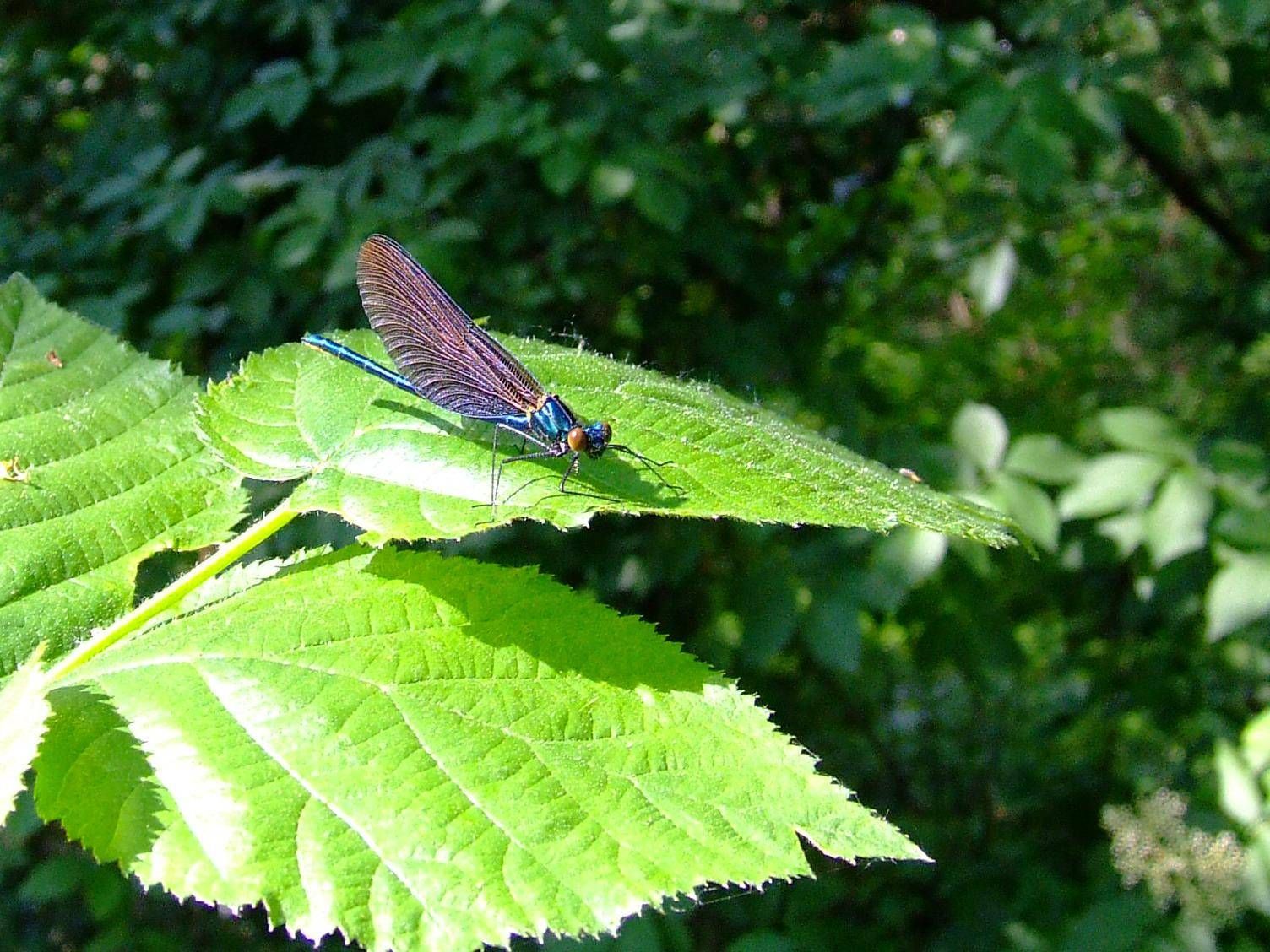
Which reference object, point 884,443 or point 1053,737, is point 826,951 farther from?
point 1053,737

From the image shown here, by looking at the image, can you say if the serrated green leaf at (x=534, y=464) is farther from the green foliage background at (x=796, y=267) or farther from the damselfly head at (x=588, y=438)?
the green foliage background at (x=796, y=267)

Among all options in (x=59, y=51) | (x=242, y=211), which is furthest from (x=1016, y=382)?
(x=59, y=51)

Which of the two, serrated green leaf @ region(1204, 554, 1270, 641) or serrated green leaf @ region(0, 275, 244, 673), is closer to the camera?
serrated green leaf @ region(0, 275, 244, 673)

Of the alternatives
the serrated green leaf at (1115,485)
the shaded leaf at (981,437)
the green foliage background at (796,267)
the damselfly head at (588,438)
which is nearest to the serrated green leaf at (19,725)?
the damselfly head at (588,438)

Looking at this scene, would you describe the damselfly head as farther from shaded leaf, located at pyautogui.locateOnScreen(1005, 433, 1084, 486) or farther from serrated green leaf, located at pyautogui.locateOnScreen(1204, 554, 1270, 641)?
serrated green leaf, located at pyautogui.locateOnScreen(1204, 554, 1270, 641)

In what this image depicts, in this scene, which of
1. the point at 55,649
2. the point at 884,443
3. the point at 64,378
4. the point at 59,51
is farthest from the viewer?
the point at 59,51

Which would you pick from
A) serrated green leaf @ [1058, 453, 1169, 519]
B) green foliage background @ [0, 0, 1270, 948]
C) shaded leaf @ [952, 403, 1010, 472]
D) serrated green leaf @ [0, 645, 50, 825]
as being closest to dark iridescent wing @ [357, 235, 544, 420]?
serrated green leaf @ [0, 645, 50, 825]
